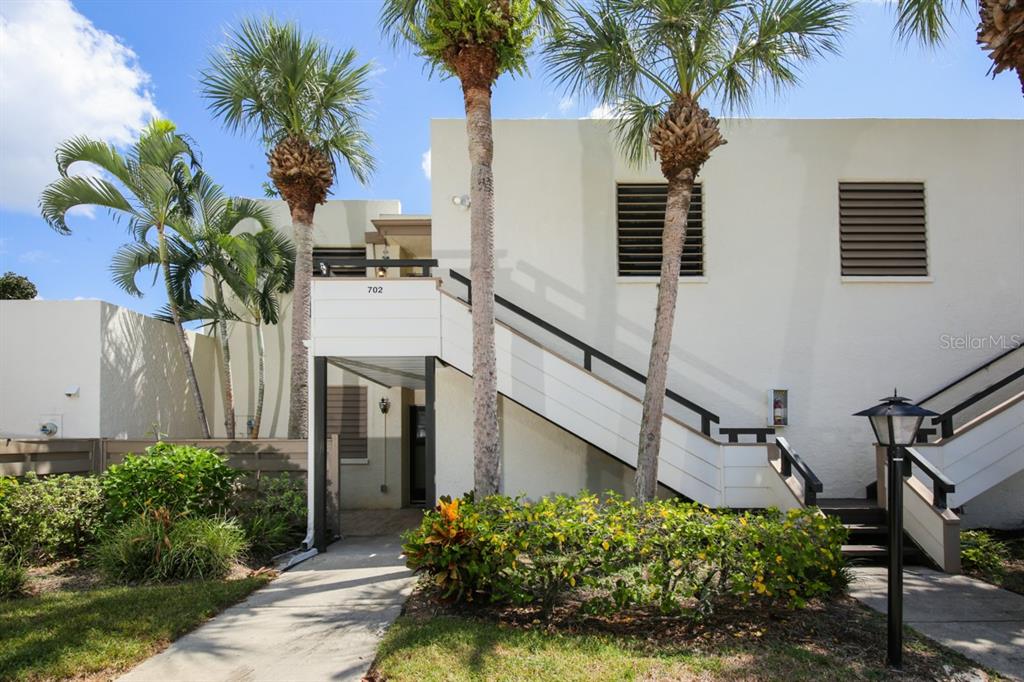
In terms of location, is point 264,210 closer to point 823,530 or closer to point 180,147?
point 180,147

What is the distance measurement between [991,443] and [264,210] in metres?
13.2

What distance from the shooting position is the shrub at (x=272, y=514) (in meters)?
8.81

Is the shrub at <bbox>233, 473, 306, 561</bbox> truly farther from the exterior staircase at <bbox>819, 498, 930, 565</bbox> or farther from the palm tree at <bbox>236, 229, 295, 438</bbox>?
the exterior staircase at <bbox>819, 498, 930, 565</bbox>

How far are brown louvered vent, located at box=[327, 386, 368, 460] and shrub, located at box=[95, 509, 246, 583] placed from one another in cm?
645

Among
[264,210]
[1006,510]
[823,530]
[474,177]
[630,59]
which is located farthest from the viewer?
[264,210]

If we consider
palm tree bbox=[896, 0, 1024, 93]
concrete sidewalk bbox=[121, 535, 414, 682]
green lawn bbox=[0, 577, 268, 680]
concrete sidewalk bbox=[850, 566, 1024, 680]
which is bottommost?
concrete sidewalk bbox=[850, 566, 1024, 680]

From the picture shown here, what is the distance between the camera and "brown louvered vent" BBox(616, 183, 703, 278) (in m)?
11.3

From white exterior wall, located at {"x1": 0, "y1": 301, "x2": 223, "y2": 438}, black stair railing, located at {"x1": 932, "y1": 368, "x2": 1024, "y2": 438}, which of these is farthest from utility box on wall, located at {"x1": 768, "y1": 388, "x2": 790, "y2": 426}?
white exterior wall, located at {"x1": 0, "y1": 301, "x2": 223, "y2": 438}

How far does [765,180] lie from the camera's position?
11.3m

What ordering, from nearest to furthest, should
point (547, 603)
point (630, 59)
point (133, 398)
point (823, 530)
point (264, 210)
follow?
point (547, 603), point (823, 530), point (630, 59), point (133, 398), point (264, 210)

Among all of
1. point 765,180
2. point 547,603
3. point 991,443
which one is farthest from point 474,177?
point 991,443

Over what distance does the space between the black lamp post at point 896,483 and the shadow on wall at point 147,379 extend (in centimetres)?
1102

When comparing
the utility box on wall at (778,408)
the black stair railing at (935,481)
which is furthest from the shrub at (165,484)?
the black stair railing at (935,481)

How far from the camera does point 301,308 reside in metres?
12.6
